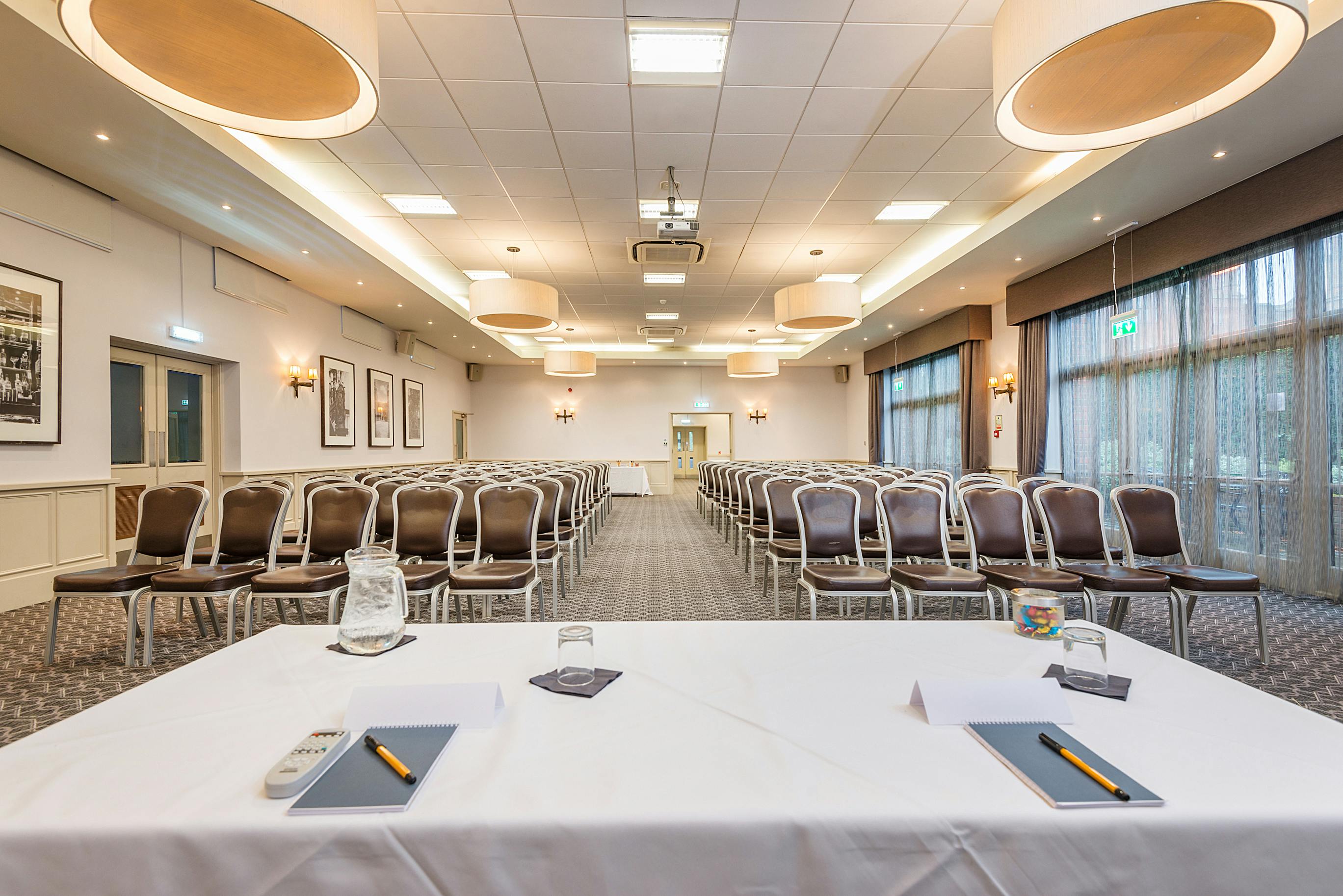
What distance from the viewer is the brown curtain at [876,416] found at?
597 inches

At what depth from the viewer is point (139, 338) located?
6160 millimetres

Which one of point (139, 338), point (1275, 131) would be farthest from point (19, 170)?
point (1275, 131)

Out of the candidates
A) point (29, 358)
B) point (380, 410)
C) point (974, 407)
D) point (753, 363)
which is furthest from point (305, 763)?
point (753, 363)

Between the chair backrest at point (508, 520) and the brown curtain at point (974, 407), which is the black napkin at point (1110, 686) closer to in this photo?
the chair backrest at point (508, 520)

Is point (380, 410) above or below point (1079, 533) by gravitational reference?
above

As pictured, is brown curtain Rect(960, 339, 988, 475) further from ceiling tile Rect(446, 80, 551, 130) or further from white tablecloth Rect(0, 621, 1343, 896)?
white tablecloth Rect(0, 621, 1343, 896)

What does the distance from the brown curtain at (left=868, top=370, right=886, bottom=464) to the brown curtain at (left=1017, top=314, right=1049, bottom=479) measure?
6047mm

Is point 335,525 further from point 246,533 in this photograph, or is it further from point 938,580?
point 938,580

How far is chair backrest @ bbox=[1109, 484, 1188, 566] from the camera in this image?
3789mm

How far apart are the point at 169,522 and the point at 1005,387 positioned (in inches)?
399

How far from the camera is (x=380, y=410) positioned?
449 inches

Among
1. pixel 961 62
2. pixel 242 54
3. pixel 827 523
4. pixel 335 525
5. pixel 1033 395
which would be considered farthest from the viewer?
pixel 1033 395

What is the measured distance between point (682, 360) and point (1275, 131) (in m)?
13.0

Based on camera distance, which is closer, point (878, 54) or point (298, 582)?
point (298, 582)
